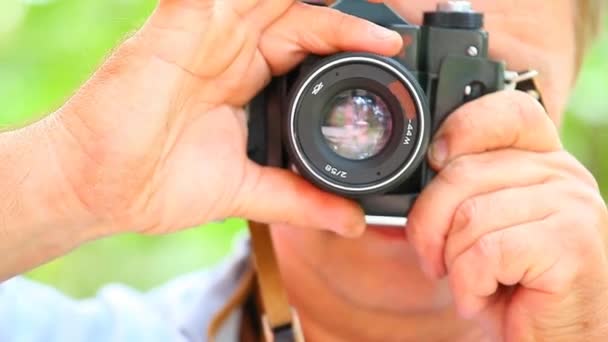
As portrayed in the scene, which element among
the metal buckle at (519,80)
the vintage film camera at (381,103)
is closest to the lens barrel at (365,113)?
the vintage film camera at (381,103)

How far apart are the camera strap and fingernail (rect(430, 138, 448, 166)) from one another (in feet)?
0.77

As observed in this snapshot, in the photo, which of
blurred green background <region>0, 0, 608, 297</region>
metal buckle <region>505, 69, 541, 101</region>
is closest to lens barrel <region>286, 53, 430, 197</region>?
metal buckle <region>505, 69, 541, 101</region>

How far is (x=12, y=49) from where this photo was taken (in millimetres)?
1557

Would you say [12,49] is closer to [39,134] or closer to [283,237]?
[283,237]

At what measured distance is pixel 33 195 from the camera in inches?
29.0

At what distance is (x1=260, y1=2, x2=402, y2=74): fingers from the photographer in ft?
2.45

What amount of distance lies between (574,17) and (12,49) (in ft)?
3.07

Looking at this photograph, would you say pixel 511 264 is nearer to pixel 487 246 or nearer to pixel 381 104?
pixel 487 246

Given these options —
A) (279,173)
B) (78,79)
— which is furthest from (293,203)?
→ (78,79)

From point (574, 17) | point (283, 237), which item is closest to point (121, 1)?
point (283, 237)

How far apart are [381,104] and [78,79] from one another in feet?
3.01

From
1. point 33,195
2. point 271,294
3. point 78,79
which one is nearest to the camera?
point 33,195

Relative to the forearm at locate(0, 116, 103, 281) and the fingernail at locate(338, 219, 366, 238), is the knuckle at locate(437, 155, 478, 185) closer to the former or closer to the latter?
the fingernail at locate(338, 219, 366, 238)

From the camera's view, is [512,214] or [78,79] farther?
[78,79]
